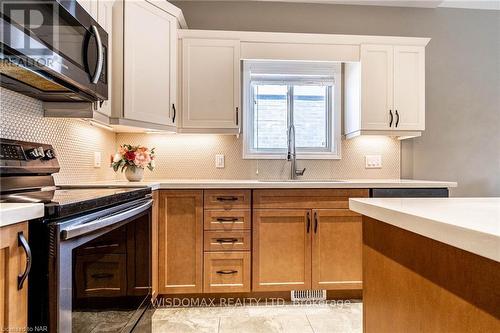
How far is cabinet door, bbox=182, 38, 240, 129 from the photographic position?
2529 millimetres

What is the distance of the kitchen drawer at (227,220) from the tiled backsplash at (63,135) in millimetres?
926

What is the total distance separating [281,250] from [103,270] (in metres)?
1.34

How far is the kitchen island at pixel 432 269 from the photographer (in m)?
0.58

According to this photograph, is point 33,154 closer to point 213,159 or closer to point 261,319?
point 213,159

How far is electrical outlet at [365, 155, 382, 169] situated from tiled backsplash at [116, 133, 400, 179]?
31mm

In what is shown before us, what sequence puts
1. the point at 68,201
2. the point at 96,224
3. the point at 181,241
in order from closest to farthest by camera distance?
the point at 68,201 < the point at 96,224 < the point at 181,241

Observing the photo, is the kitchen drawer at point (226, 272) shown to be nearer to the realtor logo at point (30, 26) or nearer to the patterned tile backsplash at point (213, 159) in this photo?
the patterned tile backsplash at point (213, 159)

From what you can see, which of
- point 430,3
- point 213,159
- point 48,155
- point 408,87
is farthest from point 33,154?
point 430,3

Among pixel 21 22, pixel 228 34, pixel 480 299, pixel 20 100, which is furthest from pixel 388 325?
pixel 228 34

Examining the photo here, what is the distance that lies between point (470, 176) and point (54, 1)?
3.55 metres

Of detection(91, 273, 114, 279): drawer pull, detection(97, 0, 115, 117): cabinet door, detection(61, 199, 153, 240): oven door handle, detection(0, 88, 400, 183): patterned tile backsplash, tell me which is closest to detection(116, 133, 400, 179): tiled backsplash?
detection(0, 88, 400, 183): patterned tile backsplash

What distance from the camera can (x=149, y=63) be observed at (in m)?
2.32

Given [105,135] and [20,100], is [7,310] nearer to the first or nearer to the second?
[20,100]

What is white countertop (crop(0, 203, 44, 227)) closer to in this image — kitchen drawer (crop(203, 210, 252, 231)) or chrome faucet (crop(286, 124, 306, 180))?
kitchen drawer (crop(203, 210, 252, 231))
